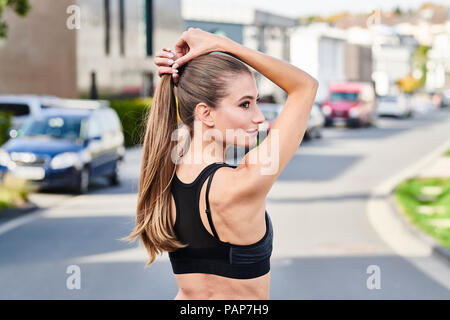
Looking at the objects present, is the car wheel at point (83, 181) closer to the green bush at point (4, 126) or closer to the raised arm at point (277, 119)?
the green bush at point (4, 126)

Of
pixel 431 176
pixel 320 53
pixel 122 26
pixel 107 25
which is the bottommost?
pixel 320 53

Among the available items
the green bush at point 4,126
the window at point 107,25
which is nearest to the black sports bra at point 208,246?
the green bush at point 4,126

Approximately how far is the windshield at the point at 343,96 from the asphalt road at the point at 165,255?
80.5ft

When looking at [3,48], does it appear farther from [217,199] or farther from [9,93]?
[217,199]

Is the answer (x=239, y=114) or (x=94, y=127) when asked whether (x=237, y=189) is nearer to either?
(x=239, y=114)

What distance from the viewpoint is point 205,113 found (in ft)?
7.72

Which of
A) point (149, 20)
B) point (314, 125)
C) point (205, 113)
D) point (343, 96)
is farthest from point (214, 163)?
point (343, 96)

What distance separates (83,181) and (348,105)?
27.1m

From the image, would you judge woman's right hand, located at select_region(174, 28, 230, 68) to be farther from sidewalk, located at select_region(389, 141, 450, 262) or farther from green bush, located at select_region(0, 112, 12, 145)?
green bush, located at select_region(0, 112, 12, 145)

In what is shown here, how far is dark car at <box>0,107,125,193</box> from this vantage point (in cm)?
1603

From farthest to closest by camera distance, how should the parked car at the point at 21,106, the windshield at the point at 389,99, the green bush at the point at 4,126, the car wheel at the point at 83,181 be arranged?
the windshield at the point at 389,99 → the parked car at the point at 21,106 → the green bush at the point at 4,126 → the car wheel at the point at 83,181

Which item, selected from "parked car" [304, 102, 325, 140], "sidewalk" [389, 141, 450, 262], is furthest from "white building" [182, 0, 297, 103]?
"sidewalk" [389, 141, 450, 262]

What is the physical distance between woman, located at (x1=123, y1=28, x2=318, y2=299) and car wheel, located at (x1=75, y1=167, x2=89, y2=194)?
549 inches

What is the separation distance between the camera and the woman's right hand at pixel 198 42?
2.27m
